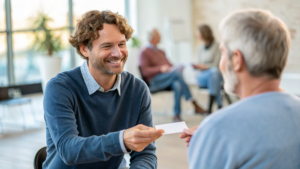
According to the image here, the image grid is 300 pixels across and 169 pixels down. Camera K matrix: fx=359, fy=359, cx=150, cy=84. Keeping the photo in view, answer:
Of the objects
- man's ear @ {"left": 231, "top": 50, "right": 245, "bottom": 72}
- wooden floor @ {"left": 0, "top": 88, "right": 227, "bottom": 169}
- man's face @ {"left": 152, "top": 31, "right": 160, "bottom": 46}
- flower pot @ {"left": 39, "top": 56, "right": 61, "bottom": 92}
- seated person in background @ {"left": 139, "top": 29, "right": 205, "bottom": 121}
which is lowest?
Answer: wooden floor @ {"left": 0, "top": 88, "right": 227, "bottom": 169}

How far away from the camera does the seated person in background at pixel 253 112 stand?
92 centimetres

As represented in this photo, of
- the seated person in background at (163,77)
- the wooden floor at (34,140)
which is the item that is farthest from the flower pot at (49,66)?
the seated person in background at (163,77)

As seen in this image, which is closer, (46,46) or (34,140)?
(34,140)

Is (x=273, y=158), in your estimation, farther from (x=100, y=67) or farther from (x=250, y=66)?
(x=100, y=67)

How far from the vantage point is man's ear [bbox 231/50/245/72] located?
0.99 m

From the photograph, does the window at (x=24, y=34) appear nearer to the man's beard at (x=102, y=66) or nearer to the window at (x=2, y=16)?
the window at (x=2, y=16)

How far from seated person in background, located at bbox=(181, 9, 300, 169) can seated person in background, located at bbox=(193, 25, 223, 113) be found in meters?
4.80

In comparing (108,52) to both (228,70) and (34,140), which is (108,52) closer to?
(228,70)

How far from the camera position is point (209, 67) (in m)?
6.05

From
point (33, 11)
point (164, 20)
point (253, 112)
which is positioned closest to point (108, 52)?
point (253, 112)

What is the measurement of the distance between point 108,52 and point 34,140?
10.8 feet

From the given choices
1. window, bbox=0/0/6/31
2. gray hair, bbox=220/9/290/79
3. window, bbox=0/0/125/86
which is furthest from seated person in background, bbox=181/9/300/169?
window, bbox=0/0/6/31

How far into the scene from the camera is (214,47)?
6.16m

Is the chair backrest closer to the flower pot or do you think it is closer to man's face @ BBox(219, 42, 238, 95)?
man's face @ BBox(219, 42, 238, 95)
